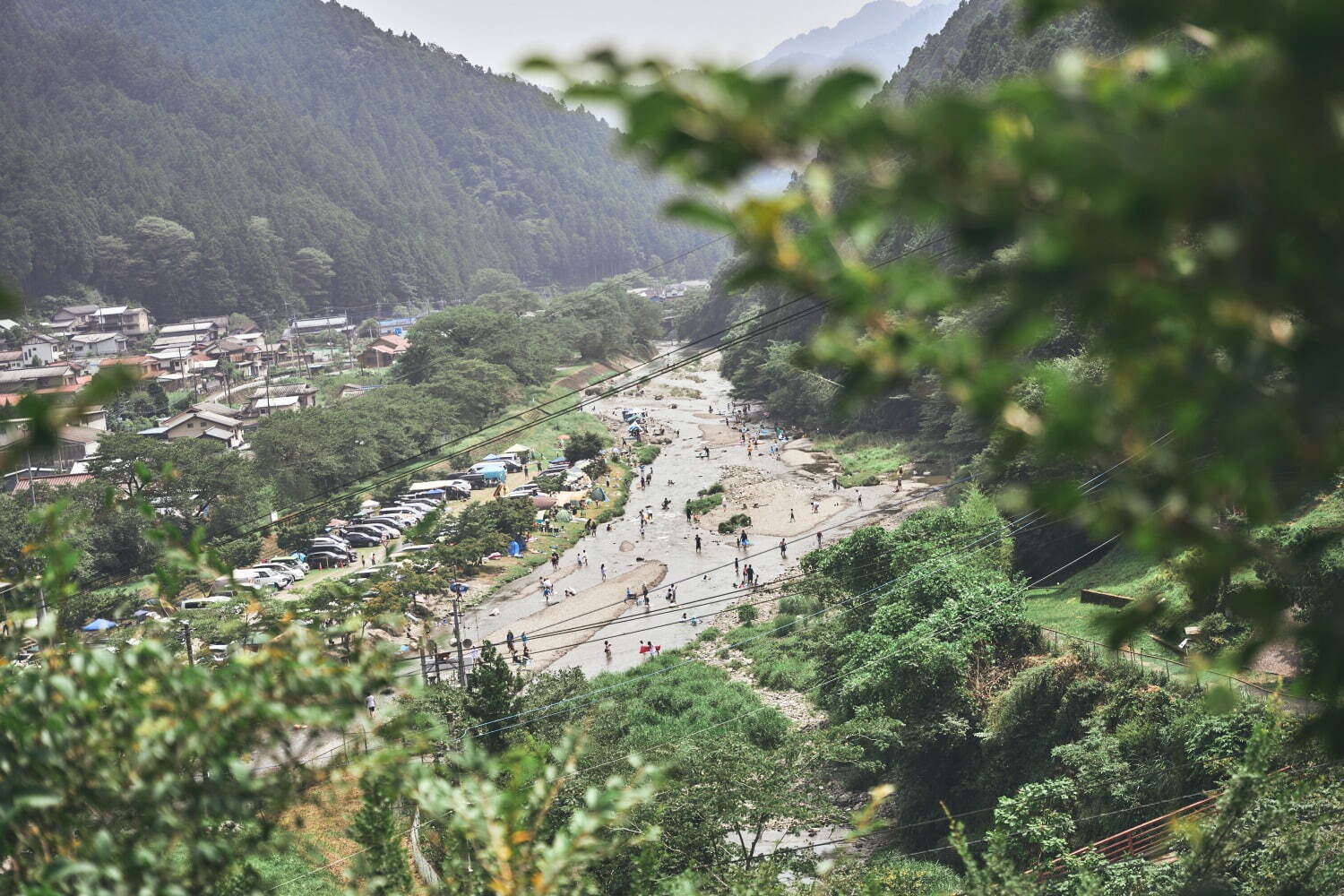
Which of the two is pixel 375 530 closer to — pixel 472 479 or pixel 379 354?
pixel 472 479

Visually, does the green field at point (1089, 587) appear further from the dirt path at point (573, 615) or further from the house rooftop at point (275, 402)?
the house rooftop at point (275, 402)

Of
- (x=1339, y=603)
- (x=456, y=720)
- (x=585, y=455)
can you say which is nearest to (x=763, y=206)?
(x=1339, y=603)

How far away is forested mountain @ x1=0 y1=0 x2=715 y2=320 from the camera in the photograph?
87.4m

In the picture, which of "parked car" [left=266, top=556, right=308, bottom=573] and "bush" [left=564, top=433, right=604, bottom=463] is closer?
"parked car" [left=266, top=556, right=308, bottom=573]

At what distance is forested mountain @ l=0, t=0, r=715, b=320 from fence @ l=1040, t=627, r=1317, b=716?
84.9 metres

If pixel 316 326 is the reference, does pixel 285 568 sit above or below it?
below

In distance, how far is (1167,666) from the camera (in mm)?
13688

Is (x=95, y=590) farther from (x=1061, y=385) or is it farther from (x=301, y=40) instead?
(x=301, y=40)

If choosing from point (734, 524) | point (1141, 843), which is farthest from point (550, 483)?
point (1141, 843)

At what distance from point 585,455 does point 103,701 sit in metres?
43.6

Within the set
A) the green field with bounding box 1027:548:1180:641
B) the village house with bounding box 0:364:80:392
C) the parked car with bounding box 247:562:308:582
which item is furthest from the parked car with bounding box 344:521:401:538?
the village house with bounding box 0:364:80:392

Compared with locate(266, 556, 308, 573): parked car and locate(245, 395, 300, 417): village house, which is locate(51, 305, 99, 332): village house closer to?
locate(245, 395, 300, 417): village house

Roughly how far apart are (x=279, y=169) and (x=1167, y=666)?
115620 mm

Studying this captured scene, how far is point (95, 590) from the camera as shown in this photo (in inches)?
1162
